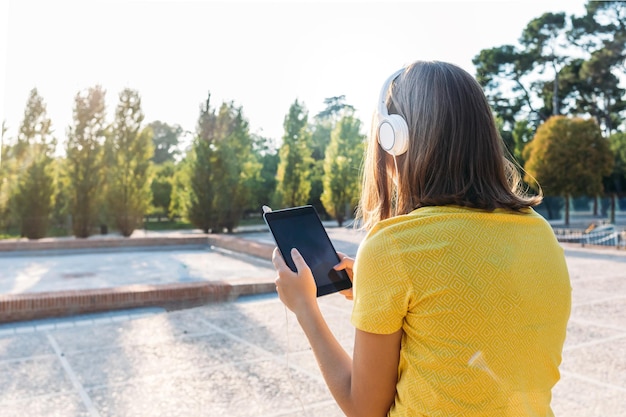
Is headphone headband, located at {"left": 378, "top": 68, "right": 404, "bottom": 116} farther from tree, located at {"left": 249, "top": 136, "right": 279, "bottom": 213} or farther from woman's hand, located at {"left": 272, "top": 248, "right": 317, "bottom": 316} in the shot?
tree, located at {"left": 249, "top": 136, "right": 279, "bottom": 213}

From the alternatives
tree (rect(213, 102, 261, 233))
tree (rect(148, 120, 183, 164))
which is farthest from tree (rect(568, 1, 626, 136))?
tree (rect(148, 120, 183, 164))

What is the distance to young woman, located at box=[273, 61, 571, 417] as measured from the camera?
106 centimetres

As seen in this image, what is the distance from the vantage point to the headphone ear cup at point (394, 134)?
1.18m

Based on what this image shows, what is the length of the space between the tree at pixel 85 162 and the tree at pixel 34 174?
71cm

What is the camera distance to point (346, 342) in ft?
16.8

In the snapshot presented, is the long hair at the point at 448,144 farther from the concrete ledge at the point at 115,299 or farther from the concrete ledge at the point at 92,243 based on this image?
the concrete ledge at the point at 92,243

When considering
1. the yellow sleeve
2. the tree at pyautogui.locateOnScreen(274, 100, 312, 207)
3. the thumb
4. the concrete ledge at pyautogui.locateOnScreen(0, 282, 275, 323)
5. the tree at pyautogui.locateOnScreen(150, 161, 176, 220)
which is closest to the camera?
the yellow sleeve

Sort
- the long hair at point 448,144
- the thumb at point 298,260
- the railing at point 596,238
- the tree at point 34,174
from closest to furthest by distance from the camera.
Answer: the long hair at point 448,144, the thumb at point 298,260, the railing at point 596,238, the tree at point 34,174

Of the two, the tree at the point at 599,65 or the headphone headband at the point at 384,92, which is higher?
the tree at the point at 599,65

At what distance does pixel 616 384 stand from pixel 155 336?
3.66 metres

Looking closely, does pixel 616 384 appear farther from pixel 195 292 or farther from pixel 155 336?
pixel 195 292

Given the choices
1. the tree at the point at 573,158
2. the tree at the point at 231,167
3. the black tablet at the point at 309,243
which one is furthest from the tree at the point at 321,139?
the black tablet at the point at 309,243

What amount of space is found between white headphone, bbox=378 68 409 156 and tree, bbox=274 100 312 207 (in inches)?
908

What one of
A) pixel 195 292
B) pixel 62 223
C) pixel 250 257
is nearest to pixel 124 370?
pixel 195 292
